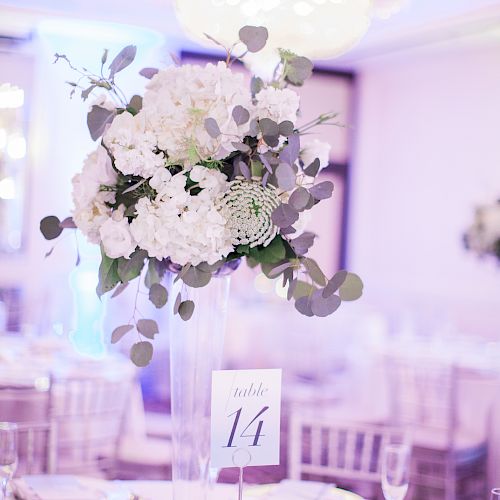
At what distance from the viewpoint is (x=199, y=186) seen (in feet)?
5.00

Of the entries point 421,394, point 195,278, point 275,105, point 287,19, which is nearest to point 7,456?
point 195,278

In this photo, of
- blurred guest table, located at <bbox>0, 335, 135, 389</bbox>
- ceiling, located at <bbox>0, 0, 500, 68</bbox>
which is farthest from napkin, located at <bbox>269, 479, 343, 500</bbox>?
ceiling, located at <bbox>0, 0, 500, 68</bbox>

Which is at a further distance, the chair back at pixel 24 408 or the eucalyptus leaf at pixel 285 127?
the chair back at pixel 24 408

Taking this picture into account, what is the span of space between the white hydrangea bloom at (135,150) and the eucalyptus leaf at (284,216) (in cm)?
22

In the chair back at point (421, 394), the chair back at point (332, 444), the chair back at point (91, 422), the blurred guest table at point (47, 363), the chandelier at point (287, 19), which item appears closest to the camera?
the chair back at point (332, 444)

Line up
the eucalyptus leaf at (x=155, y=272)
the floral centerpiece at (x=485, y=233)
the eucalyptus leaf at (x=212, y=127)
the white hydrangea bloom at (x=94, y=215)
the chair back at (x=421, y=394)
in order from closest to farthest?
the eucalyptus leaf at (x=212, y=127) → the white hydrangea bloom at (x=94, y=215) → the eucalyptus leaf at (x=155, y=272) → the chair back at (x=421, y=394) → the floral centerpiece at (x=485, y=233)

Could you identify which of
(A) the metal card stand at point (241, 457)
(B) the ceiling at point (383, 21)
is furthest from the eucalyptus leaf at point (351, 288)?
(B) the ceiling at point (383, 21)

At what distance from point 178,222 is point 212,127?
0.17 meters

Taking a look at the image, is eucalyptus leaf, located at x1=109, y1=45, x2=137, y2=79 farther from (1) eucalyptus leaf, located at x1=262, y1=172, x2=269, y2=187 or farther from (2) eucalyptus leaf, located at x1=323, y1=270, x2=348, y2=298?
(2) eucalyptus leaf, located at x1=323, y1=270, x2=348, y2=298

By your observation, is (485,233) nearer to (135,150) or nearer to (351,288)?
(351,288)

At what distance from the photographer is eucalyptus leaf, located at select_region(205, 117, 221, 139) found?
1486 mm

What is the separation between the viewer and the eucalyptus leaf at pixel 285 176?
1.52 m

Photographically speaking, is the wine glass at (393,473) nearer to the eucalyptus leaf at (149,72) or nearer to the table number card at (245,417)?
the table number card at (245,417)

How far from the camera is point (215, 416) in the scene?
158 centimetres
